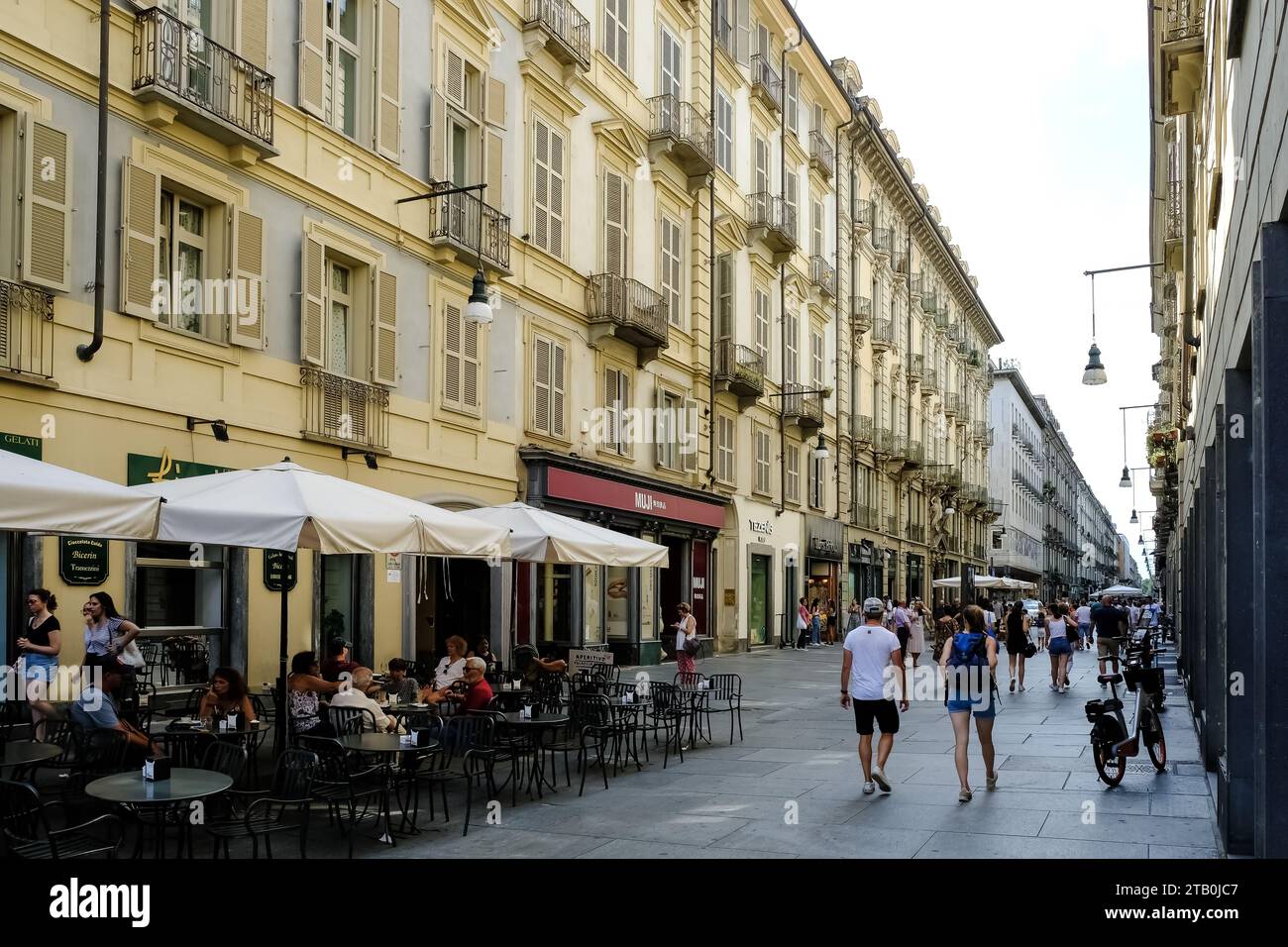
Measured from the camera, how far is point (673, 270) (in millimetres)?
28297

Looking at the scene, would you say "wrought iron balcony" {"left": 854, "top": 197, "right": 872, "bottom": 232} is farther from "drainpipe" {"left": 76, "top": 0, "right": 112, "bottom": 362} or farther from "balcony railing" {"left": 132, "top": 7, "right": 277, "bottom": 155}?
"drainpipe" {"left": 76, "top": 0, "right": 112, "bottom": 362}

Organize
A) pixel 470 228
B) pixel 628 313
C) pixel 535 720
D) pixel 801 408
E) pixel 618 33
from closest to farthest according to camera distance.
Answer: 1. pixel 535 720
2. pixel 470 228
3. pixel 628 313
4. pixel 618 33
5. pixel 801 408

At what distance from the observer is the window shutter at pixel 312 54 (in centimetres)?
1587

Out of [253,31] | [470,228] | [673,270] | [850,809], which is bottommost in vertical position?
[850,809]

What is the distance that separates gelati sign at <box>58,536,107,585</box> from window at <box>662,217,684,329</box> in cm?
1652

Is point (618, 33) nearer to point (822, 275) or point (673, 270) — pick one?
point (673, 270)

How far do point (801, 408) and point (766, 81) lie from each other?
9.42m

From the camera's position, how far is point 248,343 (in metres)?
14.8

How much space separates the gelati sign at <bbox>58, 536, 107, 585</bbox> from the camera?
1224cm

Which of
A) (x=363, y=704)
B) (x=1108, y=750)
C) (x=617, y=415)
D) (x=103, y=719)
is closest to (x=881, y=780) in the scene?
(x=1108, y=750)

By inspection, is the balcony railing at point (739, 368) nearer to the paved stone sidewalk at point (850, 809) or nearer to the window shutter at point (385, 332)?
the window shutter at point (385, 332)

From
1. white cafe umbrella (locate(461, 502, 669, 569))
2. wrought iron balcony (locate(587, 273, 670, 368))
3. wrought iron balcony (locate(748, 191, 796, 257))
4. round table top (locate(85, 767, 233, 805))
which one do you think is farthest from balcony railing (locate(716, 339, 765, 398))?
round table top (locate(85, 767, 233, 805))
